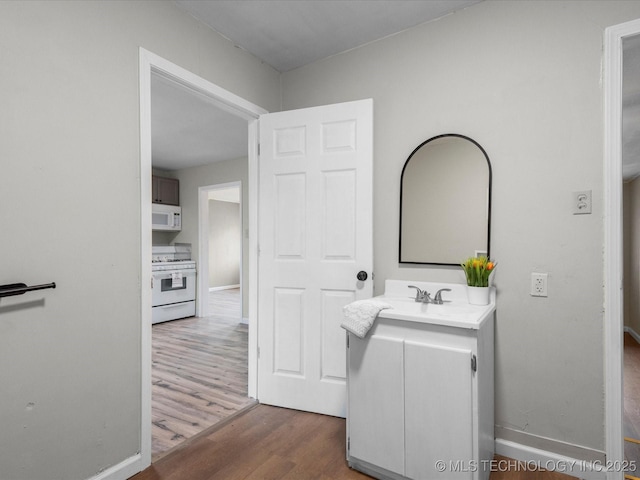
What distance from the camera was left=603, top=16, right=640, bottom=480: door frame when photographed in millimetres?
1697

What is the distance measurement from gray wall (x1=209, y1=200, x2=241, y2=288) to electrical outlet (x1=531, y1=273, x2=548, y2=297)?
828cm

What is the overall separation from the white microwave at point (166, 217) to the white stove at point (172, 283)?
33 cm

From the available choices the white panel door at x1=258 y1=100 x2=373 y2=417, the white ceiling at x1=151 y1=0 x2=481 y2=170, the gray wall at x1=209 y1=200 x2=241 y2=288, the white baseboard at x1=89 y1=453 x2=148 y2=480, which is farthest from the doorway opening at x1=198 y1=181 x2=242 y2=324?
the white baseboard at x1=89 y1=453 x2=148 y2=480

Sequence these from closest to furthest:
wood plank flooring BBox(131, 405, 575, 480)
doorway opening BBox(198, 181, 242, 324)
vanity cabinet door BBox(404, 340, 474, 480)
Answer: vanity cabinet door BBox(404, 340, 474, 480), wood plank flooring BBox(131, 405, 575, 480), doorway opening BBox(198, 181, 242, 324)

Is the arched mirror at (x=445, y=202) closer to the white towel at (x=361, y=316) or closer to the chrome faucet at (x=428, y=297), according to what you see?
the chrome faucet at (x=428, y=297)

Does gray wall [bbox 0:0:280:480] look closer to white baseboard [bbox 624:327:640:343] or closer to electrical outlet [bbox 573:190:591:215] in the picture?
electrical outlet [bbox 573:190:591:215]

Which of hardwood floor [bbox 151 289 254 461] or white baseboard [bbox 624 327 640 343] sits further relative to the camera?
white baseboard [bbox 624 327 640 343]

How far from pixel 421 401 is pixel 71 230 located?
1764mm

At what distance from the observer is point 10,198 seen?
139 centimetres

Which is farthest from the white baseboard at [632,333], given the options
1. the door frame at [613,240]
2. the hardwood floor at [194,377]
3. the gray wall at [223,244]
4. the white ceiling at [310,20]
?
the gray wall at [223,244]

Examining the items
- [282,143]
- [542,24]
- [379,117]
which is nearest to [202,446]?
[282,143]

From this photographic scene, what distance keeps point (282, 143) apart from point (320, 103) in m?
0.45

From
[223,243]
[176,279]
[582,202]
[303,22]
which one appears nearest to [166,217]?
[176,279]

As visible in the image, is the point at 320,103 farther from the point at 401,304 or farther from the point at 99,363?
the point at 99,363
